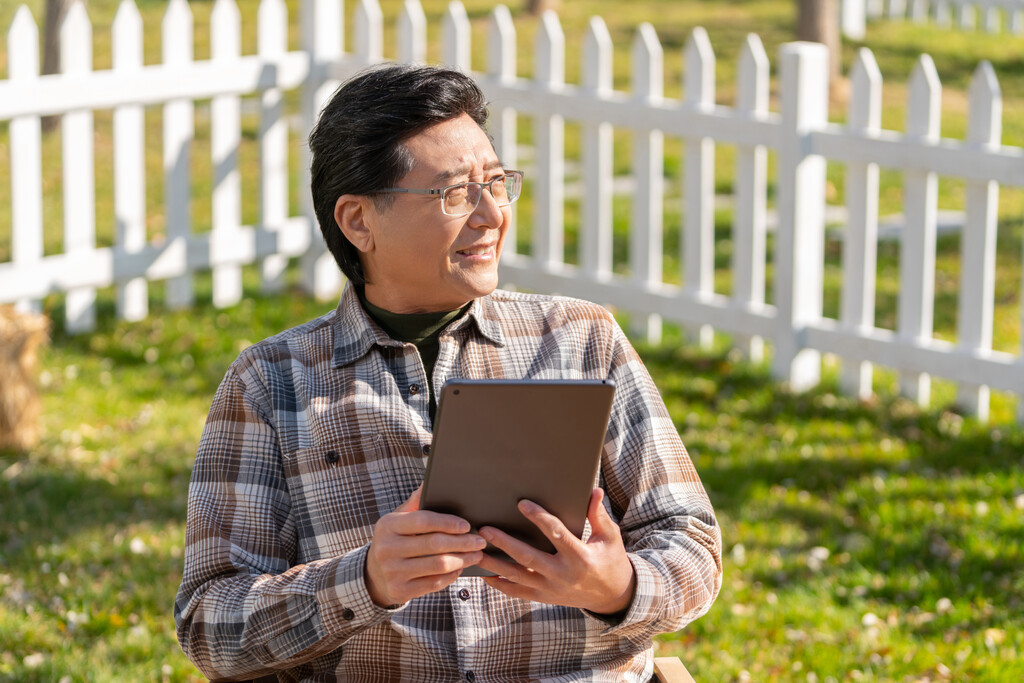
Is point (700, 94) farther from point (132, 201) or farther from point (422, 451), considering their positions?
point (422, 451)

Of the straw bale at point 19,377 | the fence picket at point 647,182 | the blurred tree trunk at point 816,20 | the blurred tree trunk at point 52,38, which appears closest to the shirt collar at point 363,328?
the straw bale at point 19,377

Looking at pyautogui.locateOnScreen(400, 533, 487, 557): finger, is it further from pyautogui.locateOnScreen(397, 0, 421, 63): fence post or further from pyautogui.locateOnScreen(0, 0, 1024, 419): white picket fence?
pyautogui.locateOnScreen(397, 0, 421, 63): fence post

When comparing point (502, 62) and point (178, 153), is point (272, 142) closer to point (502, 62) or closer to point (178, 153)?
point (178, 153)

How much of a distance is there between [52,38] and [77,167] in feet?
16.2

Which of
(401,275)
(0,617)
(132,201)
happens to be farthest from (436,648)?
(132,201)

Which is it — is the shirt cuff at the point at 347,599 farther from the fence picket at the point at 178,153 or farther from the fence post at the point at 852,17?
the fence post at the point at 852,17

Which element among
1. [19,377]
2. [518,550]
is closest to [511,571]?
[518,550]

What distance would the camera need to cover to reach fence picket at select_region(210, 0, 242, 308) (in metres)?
6.63

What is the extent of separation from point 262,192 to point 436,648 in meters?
5.05

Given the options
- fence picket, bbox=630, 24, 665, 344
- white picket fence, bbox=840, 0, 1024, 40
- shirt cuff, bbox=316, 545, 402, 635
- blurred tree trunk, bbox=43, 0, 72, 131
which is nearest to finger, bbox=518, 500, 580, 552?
shirt cuff, bbox=316, 545, 402, 635

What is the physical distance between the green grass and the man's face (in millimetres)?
1687

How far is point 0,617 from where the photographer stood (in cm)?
376

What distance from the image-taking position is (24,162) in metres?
6.00

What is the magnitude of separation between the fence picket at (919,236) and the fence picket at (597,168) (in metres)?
1.38
